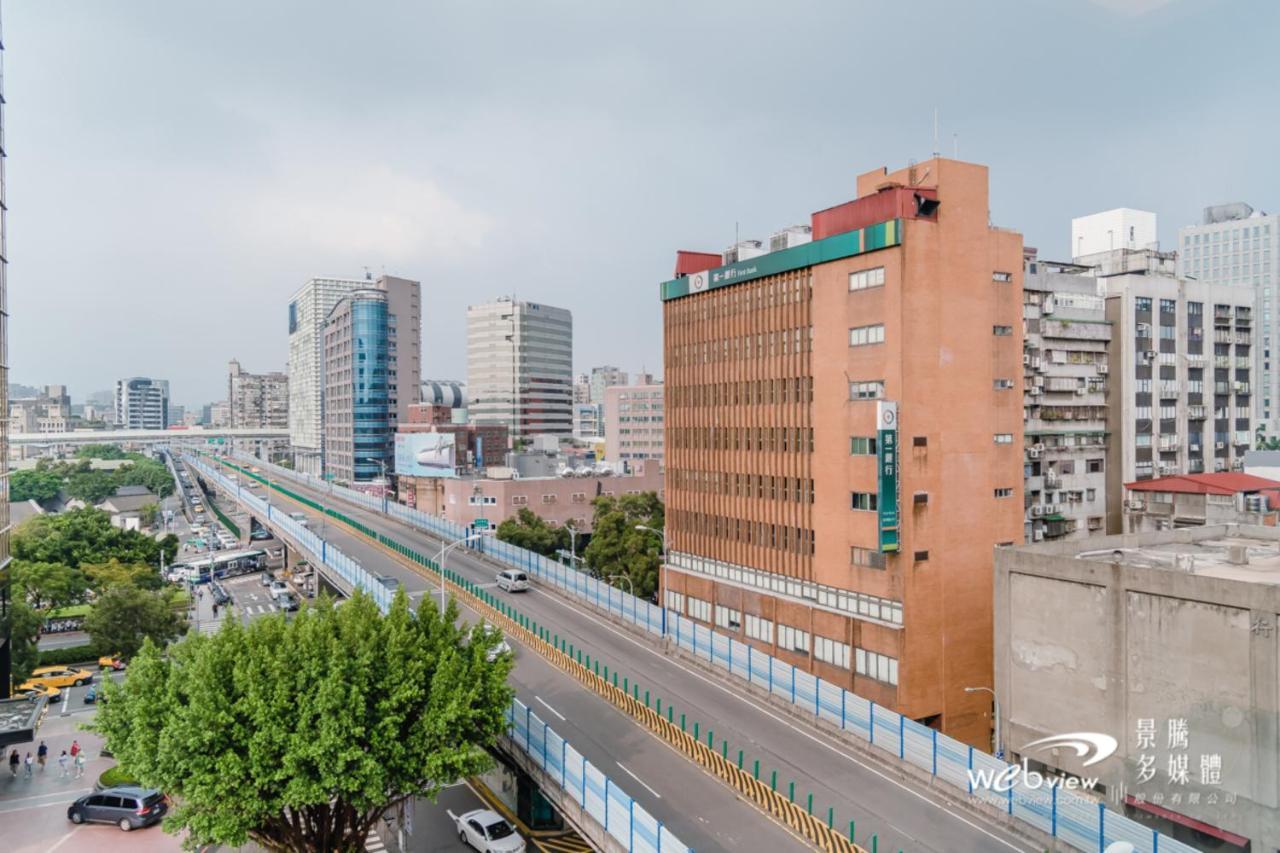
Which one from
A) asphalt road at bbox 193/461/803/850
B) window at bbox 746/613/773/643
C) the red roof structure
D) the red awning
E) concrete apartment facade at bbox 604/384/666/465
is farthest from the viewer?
concrete apartment facade at bbox 604/384/666/465

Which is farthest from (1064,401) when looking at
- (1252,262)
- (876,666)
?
(1252,262)

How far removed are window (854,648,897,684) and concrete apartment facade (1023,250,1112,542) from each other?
1951 cm

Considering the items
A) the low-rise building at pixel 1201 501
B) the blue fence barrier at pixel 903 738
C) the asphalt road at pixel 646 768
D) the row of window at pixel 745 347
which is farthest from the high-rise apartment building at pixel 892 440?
the low-rise building at pixel 1201 501

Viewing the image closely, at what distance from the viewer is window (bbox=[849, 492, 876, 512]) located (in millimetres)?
43256

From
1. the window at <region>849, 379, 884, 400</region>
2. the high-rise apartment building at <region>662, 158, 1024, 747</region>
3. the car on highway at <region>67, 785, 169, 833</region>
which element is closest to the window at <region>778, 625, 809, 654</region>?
the high-rise apartment building at <region>662, 158, 1024, 747</region>

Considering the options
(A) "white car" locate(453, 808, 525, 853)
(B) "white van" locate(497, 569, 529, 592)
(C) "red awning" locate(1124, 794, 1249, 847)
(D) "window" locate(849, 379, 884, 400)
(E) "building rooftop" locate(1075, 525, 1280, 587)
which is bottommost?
(A) "white car" locate(453, 808, 525, 853)

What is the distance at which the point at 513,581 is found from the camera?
199 ft

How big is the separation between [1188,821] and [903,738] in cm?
977

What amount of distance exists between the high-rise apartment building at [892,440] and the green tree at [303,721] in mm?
23732

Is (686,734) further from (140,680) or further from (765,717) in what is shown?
(140,680)

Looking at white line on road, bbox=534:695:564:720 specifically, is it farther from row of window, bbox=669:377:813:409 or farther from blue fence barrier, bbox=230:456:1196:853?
row of window, bbox=669:377:813:409

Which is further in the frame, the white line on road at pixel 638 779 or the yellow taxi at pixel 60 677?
the yellow taxi at pixel 60 677

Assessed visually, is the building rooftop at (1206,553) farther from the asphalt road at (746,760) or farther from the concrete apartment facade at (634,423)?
the concrete apartment facade at (634,423)

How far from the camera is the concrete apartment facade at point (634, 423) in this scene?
156m
